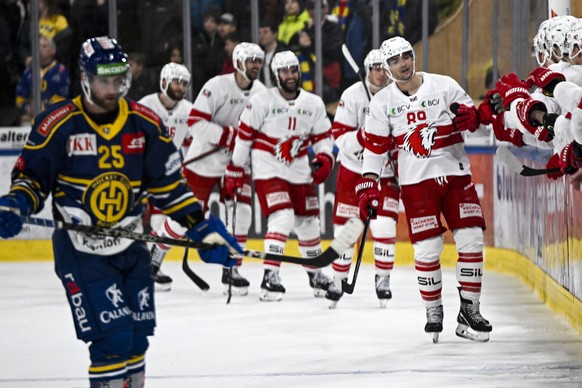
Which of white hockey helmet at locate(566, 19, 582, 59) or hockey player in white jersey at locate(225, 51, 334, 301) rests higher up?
white hockey helmet at locate(566, 19, 582, 59)

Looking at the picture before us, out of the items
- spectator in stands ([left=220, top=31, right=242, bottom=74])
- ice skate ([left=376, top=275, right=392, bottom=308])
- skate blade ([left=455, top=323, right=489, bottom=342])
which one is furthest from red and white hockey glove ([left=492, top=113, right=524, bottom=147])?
spectator in stands ([left=220, top=31, right=242, bottom=74])

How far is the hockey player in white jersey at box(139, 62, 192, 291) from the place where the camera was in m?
9.02

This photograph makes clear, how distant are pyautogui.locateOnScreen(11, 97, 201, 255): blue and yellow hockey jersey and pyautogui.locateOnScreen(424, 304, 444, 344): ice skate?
2467 mm

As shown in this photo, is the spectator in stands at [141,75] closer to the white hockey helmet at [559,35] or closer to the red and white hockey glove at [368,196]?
the red and white hockey glove at [368,196]

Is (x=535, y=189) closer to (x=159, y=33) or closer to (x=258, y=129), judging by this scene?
(x=258, y=129)

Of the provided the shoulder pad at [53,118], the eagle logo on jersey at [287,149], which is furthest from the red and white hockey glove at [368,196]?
the shoulder pad at [53,118]

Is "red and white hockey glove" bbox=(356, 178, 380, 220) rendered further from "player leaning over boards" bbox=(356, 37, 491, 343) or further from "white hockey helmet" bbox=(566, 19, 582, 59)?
"white hockey helmet" bbox=(566, 19, 582, 59)

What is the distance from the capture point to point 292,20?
35.5 ft

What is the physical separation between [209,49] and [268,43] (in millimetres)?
546

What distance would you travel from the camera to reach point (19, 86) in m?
11.0

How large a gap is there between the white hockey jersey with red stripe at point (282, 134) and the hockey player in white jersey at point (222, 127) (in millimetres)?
479

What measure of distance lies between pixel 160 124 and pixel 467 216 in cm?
238

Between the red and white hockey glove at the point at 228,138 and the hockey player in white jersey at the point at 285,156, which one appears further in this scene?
the red and white hockey glove at the point at 228,138

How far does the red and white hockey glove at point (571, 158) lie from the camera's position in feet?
16.1
